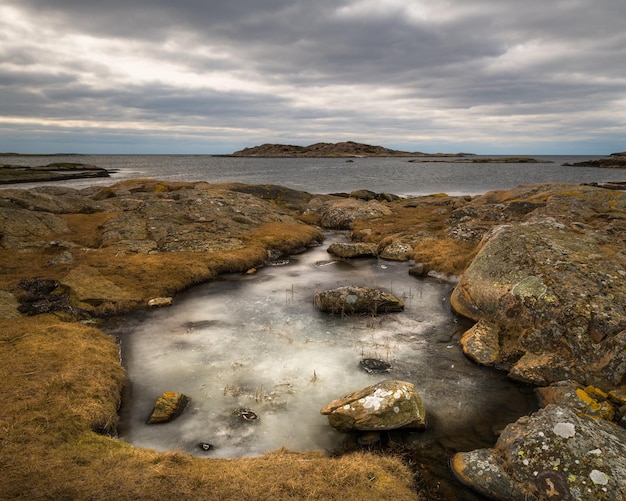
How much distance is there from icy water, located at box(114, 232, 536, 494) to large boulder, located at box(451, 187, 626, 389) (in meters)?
1.34

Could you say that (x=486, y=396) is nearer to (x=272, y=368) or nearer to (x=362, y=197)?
(x=272, y=368)

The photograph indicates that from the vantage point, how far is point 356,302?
847 inches

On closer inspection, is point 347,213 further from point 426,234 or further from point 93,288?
point 93,288

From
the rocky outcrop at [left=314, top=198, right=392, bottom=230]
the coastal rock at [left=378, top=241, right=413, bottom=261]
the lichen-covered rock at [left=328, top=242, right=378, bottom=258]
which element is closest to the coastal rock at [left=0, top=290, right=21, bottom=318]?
the lichen-covered rock at [left=328, top=242, right=378, bottom=258]

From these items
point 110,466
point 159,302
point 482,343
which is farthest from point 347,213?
point 110,466

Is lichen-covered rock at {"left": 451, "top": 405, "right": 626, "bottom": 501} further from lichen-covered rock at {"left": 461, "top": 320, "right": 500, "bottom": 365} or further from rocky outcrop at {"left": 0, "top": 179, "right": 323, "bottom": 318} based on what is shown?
rocky outcrop at {"left": 0, "top": 179, "right": 323, "bottom": 318}

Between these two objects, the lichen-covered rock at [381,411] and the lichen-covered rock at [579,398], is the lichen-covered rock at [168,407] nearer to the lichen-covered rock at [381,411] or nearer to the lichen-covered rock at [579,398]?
the lichen-covered rock at [381,411]

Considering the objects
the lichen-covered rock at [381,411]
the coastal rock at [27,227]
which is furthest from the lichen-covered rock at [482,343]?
the coastal rock at [27,227]

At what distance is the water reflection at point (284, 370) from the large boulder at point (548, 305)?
56.6 inches

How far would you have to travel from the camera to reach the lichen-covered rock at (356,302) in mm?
21453

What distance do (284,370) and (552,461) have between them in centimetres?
917

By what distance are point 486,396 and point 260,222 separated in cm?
3183

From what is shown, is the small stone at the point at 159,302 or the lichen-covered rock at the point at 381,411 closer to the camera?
the lichen-covered rock at the point at 381,411

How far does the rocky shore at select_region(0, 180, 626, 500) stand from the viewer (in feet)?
30.5
